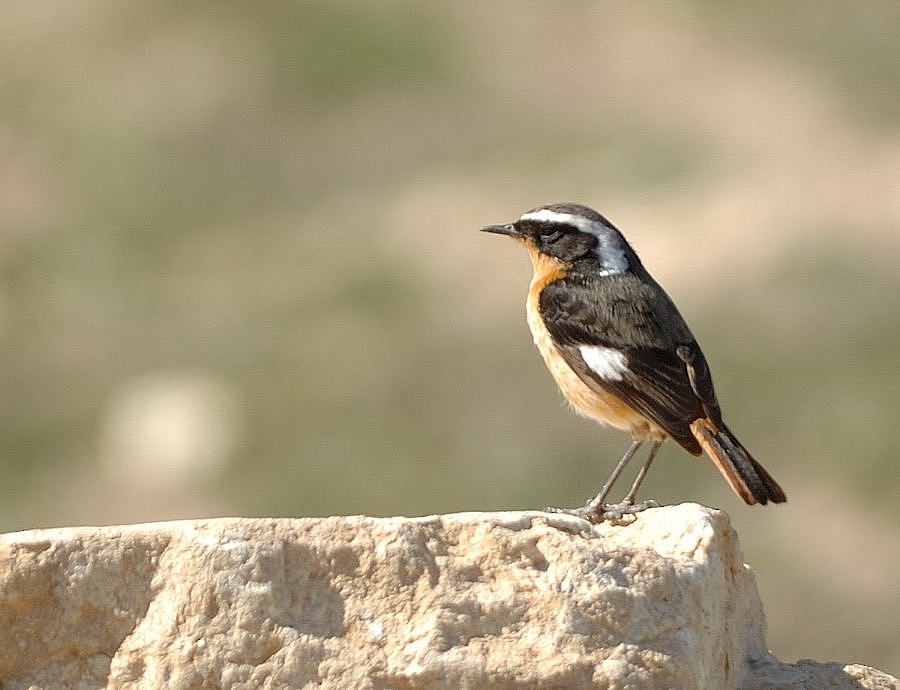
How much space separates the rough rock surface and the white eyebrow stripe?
3.29m

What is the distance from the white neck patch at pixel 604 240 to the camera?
8.46m

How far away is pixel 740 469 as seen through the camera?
739 cm

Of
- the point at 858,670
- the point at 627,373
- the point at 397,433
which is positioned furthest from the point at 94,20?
the point at 858,670

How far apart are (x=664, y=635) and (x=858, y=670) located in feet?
4.14

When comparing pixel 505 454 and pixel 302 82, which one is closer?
pixel 505 454

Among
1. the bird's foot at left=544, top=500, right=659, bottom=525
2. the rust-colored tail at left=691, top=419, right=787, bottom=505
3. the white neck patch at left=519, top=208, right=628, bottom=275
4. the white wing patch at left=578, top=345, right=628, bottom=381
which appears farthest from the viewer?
the white neck patch at left=519, top=208, right=628, bottom=275

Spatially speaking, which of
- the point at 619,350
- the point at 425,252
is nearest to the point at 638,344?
the point at 619,350

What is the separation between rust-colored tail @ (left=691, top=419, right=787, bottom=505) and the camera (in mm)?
7328

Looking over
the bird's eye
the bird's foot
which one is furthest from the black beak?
the bird's foot

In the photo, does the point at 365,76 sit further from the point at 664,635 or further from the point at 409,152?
the point at 664,635

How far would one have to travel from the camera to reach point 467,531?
536 centimetres

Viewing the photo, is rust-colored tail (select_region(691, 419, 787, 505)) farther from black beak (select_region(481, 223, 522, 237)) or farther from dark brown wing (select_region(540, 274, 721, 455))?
black beak (select_region(481, 223, 522, 237))

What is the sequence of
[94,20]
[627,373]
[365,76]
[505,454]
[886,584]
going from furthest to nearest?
[94,20] < [365,76] < [505,454] < [886,584] < [627,373]

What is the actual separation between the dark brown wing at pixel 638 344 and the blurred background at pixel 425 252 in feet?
18.2
